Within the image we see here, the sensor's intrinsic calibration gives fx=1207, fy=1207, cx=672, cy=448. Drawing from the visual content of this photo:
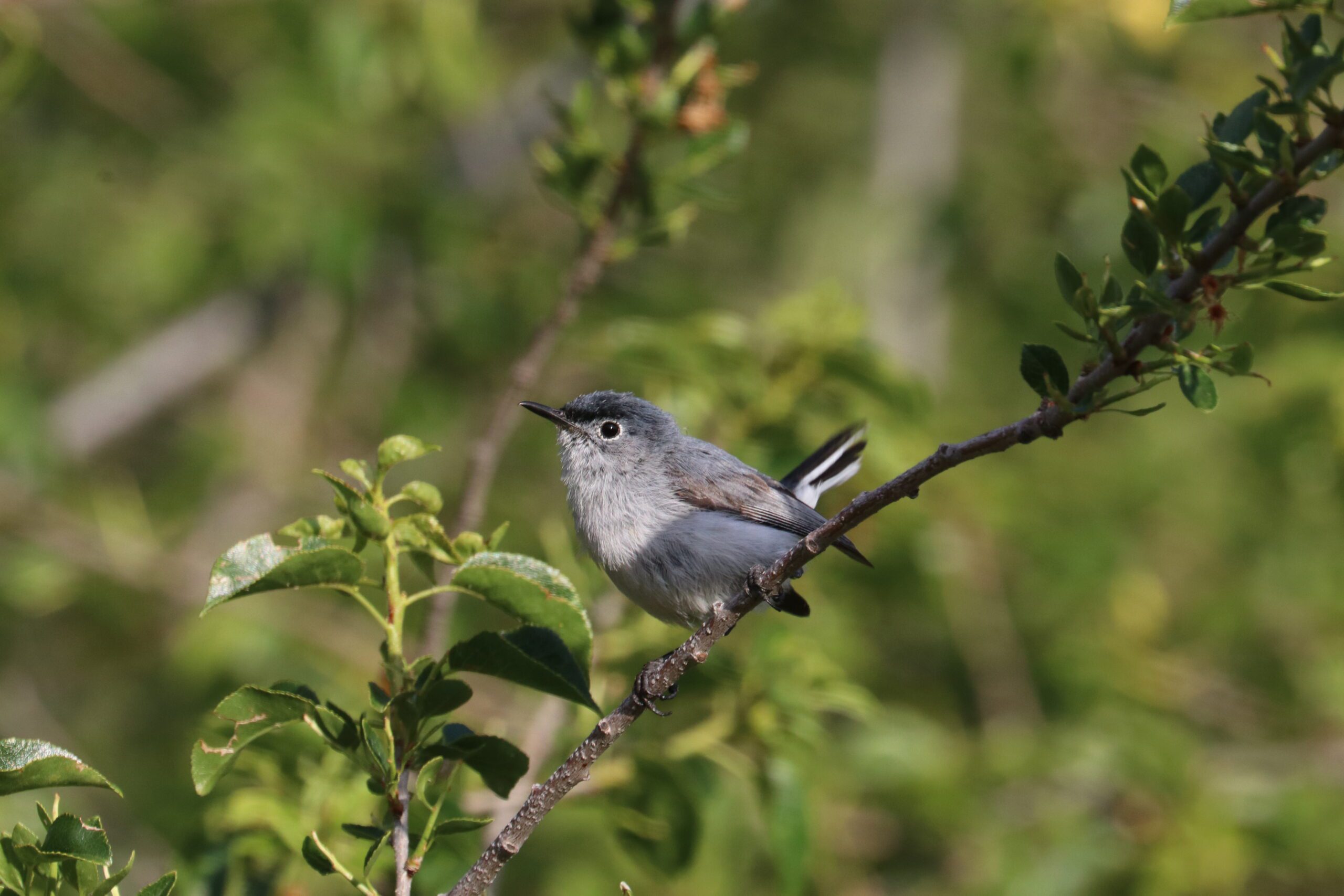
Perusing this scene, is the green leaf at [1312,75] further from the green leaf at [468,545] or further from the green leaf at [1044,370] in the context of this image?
the green leaf at [468,545]

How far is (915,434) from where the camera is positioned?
11.5 feet

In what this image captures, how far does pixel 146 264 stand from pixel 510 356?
5.58ft

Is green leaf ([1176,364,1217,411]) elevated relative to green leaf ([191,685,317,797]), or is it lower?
elevated

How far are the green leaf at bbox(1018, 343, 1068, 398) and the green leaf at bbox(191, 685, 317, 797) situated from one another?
1.02 m

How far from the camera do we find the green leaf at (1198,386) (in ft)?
4.52

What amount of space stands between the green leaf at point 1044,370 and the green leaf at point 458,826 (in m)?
0.91

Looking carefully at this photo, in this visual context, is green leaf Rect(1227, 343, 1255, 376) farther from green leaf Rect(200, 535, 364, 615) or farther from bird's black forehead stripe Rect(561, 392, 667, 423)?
bird's black forehead stripe Rect(561, 392, 667, 423)

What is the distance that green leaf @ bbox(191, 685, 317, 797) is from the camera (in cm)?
161

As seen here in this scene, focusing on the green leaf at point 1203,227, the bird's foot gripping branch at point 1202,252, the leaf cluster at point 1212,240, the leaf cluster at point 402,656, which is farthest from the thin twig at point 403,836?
the green leaf at point 1203,227

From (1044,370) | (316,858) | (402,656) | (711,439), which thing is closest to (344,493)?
(402,656)

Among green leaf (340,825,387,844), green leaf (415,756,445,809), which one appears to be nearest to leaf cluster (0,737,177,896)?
green leaf (340,825,387,844)

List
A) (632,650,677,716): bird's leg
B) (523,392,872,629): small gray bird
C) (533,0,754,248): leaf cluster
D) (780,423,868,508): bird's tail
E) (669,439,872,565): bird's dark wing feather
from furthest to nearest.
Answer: (780,423,868,508): bird's tail
(669,439,872,565): bird's dark wing feather
(523,392,872,629): small gray bird
(533,0,754,248): leaf cluster
(632,650,677,716): bird's leg

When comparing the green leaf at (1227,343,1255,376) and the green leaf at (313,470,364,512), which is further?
the green leaf at (313,470,364,512)

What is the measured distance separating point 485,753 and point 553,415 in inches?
68.8
